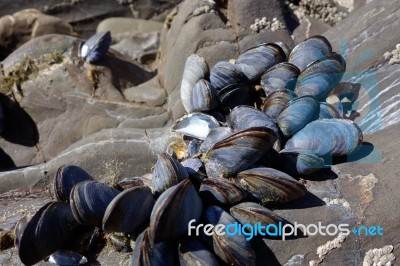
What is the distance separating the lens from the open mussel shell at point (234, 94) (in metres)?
4.05

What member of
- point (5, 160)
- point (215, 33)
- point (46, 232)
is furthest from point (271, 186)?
point (5, 160)

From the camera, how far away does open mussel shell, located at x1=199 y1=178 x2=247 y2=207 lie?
3.01 m

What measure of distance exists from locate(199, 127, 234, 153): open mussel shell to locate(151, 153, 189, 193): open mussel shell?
0.45 m

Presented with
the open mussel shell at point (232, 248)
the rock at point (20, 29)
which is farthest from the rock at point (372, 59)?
the rock at point (20, 29)

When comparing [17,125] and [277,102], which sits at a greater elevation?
[277,102]

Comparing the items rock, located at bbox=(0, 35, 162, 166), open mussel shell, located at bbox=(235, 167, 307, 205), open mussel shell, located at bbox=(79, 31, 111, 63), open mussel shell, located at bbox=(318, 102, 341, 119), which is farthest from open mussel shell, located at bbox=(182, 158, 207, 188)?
open mussel shell, located at bbox=(79, 31, 111, 63)

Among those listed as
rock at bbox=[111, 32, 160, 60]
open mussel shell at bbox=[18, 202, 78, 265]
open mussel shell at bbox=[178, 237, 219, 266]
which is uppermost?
open mussel shell at bbox=[178, 237, 219, 266]

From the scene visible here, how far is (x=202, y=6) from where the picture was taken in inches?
194

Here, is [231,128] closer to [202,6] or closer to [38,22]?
[202,6]

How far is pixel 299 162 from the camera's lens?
128 inches

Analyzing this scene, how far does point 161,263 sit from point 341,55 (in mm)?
2464

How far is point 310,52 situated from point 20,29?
148 inches

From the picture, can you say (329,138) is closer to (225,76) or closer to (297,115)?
(297,115)

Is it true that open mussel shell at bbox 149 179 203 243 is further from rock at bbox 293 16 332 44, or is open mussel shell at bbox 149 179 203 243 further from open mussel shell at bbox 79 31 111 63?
rock at bbox 293 16 332 44
